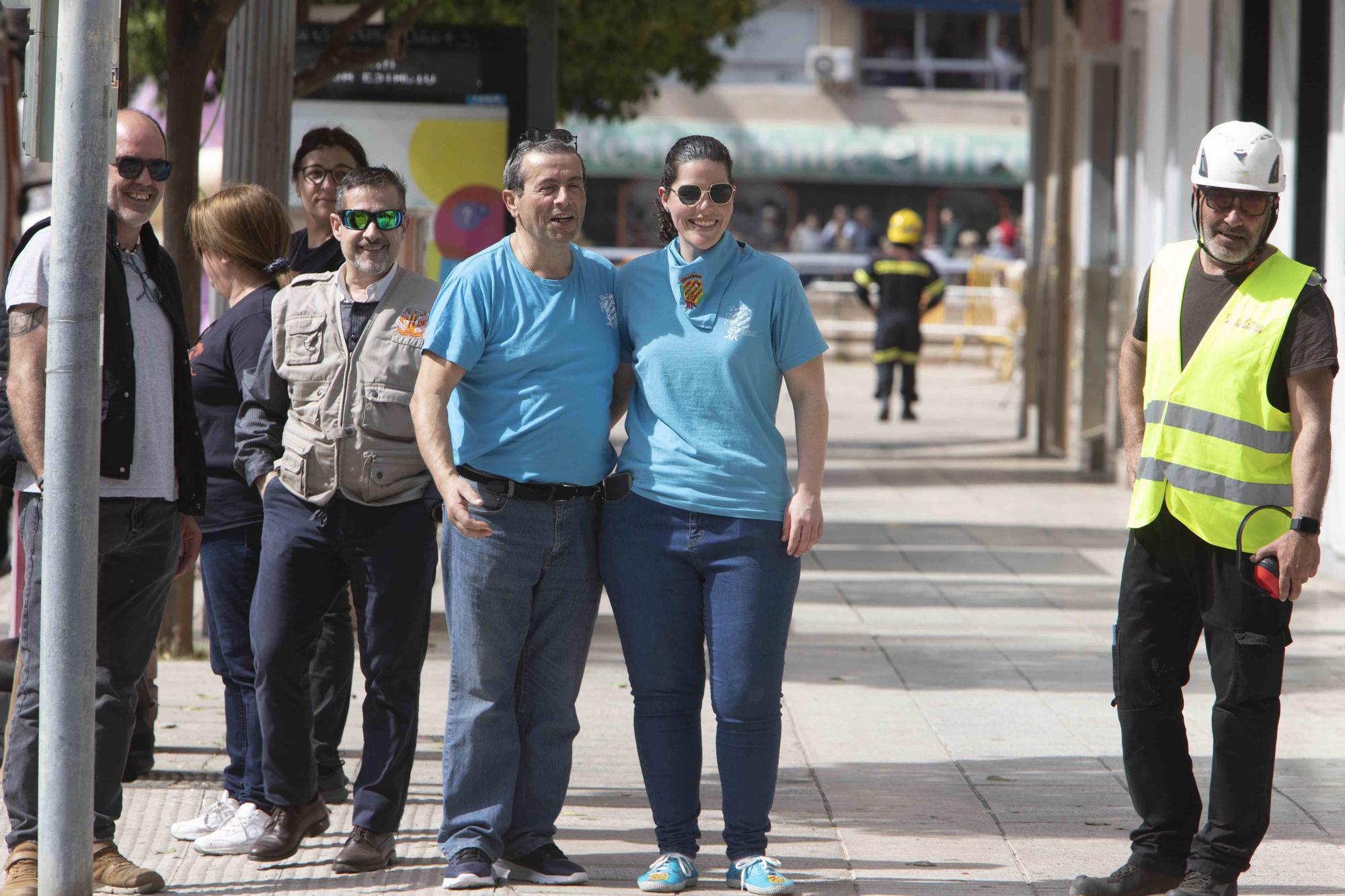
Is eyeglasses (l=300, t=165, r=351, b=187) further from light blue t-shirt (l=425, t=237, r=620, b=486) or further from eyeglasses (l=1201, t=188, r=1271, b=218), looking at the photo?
eyeglasses (l=1201, t=188, r=1271, b=218)

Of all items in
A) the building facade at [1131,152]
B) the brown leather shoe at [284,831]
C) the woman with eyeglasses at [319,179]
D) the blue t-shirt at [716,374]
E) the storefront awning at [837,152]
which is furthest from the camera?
the storefront awning at [837,152]

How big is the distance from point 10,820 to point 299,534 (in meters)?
0.96

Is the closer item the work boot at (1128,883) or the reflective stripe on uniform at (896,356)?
the work boot at (1128,883)

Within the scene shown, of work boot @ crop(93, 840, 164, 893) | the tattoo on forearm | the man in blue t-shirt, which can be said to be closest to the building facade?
the man in blue t-shirt

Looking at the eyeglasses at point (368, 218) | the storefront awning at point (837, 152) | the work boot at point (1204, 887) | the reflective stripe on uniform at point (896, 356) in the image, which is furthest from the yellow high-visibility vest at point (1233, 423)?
the storefront awning at point (837, 152)

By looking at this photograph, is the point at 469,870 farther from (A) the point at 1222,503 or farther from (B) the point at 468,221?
(B) the point at 468,221

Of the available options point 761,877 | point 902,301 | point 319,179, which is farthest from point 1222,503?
point 902,301

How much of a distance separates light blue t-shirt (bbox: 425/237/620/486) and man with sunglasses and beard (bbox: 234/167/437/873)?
258 mm

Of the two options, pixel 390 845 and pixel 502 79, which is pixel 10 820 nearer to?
pixel 390 845

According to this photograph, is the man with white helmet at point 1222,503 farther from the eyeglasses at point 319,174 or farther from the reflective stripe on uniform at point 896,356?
the reflective stripe on uniform at point 896,356

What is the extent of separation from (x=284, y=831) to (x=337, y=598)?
27.1 inches

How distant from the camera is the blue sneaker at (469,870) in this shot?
4762 mm

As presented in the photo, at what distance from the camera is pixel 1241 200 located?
4.58m

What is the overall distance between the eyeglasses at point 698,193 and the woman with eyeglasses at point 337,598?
1131mm
